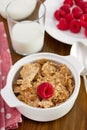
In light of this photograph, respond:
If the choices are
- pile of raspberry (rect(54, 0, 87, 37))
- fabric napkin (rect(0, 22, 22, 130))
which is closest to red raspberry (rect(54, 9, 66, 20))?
pile of raspberry (rect(54, 0, 87, 37))

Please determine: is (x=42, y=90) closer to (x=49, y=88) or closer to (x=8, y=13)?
(x=49, y=88)

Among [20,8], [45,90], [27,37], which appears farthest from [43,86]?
[20,8]

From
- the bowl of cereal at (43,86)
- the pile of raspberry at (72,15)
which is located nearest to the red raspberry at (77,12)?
the pile of raspberry at (72,15)

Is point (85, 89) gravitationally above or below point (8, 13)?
below

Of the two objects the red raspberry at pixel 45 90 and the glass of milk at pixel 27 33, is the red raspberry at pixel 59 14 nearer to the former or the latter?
the glass of milk at pixel 27 33

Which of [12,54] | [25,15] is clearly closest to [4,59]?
[12,54]

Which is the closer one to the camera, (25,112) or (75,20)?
(25,112)
